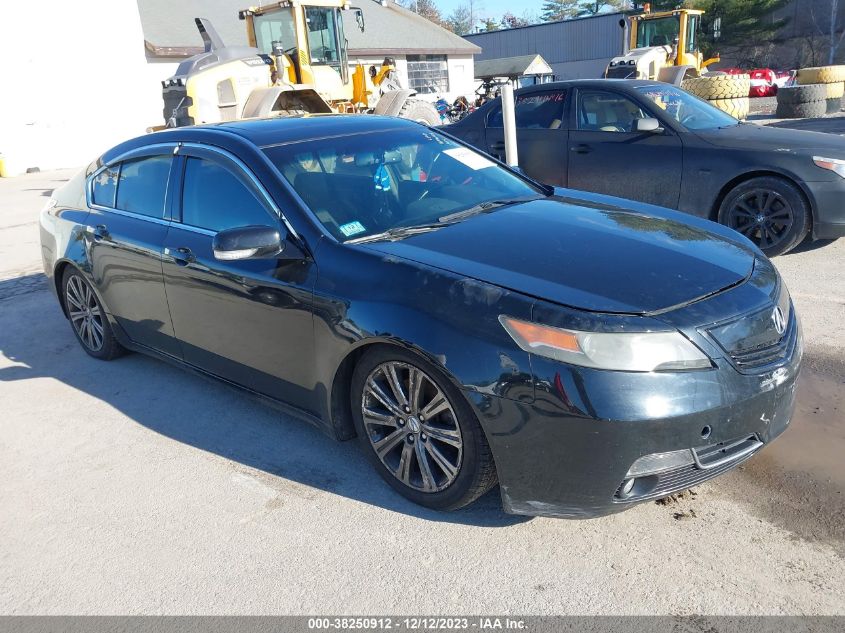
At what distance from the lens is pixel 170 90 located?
13.1m

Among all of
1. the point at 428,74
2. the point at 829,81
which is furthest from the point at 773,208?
the point at 428,74

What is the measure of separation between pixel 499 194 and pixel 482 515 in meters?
1.82

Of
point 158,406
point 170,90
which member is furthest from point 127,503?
point 170,90

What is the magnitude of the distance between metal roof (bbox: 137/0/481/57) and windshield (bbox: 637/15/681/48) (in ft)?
43.0

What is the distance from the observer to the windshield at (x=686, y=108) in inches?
276

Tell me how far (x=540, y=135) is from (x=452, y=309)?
548 cm

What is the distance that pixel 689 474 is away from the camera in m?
2.69

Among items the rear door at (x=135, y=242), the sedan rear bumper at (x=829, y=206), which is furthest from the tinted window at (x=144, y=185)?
the sedan rear bumper at (x=829, y=206)

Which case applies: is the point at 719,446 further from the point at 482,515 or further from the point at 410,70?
the point at 410,70

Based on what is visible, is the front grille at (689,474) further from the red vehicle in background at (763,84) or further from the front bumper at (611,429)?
the red vehicle in background at (763,84)

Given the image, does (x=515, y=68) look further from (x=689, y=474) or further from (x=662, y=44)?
(x=689, y=474)

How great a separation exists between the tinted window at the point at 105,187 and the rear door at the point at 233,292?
929 mm

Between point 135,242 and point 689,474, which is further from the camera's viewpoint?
point 135,242

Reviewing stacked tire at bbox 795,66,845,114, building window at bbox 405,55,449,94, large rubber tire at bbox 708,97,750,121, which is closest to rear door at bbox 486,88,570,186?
large rubber tire at bbox 708,97,750,121
